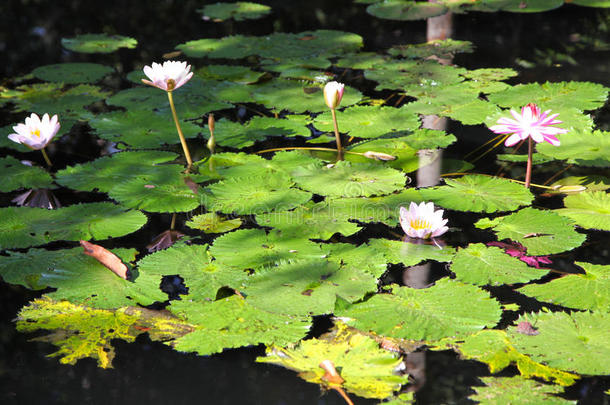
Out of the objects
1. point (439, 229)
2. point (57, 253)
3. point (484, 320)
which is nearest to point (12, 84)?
point (57, 253)

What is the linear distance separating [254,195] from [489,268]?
2.91 feet

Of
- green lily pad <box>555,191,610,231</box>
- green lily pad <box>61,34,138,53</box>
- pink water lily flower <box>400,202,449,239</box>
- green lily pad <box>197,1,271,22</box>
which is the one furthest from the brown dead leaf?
green lily pad <box>197,1,271,22</box>

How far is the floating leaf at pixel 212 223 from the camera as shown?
2287 mm

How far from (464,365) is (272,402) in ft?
1.58

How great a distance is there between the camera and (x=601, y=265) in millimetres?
1986

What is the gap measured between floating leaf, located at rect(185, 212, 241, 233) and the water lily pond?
1cm

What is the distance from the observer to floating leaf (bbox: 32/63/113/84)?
156 inches

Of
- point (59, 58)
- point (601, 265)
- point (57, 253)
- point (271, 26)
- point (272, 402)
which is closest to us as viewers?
point (272, 402)

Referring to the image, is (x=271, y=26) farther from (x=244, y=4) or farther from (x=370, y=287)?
(x=370, y=287)

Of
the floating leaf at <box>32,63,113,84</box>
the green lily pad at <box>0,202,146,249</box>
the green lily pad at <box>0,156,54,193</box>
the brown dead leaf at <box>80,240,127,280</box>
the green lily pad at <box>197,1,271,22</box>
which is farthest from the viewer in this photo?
the green lily pad at <box>197,1,271,22</box>

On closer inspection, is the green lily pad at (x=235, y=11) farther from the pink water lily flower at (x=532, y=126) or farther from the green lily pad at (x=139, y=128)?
the pink water lily flower at (x=532, y=126)

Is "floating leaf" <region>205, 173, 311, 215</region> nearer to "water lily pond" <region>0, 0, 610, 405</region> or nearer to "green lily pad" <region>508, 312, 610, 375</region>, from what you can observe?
"water lily pond" <region>0, 0, 610, 405</region>

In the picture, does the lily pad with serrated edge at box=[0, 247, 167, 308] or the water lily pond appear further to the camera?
the lily pad with serrated edge at box=[0, 247, 167, 308]

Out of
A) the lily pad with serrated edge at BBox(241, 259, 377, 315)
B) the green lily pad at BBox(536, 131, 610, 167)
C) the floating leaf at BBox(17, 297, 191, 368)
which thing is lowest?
the floating leaf at BBox(17, 297, 191, 368)
